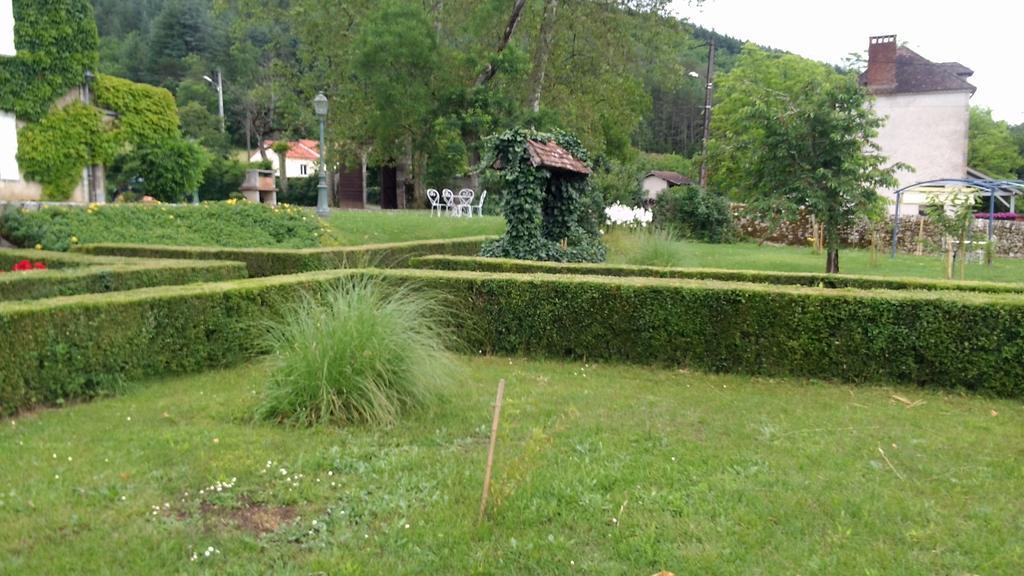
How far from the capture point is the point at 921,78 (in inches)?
1245

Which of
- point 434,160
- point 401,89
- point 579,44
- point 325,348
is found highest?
point 579,44

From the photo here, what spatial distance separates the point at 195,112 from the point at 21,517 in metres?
42.6

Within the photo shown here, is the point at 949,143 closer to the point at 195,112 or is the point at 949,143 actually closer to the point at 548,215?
the point at 548,215

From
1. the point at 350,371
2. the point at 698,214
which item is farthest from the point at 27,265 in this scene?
the point at 698,214

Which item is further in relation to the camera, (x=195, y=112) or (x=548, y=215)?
(x=195, y=112)

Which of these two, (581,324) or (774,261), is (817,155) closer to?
(774,261)

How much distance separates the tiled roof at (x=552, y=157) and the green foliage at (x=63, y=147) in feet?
43.5

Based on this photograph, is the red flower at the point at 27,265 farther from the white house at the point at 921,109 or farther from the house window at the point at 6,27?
the white house at the point at 921,109

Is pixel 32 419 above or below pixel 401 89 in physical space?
below

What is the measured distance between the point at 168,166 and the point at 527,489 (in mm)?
16958

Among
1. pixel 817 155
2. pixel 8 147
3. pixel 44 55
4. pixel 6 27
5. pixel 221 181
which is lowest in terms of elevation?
pixel 817 155

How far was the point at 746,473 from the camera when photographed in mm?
3674

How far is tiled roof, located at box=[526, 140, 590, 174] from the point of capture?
10.3m

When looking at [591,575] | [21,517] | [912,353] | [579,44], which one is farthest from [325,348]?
[579,44]
